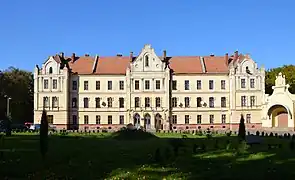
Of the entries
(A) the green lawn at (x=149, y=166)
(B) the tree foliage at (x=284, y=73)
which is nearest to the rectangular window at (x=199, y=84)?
(B) the tree foliage at (x=284, y=73)

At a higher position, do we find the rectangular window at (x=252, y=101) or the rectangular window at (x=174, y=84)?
the rectangular window at (x=174, y=84)

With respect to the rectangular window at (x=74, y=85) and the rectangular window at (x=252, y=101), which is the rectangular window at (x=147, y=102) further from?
the rectangular window at (x=252, y=101)

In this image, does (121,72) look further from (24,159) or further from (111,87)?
(24,159)

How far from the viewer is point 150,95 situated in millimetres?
75375

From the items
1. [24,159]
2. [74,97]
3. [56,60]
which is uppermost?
[56,60]

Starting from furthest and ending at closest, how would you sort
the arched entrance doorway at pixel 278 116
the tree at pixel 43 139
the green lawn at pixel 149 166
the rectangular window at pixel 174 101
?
the rectangular window at pixel 174 101 < the arched entrance doorway at pixel 278 116 < the tree at pixel 43 139 < the green lawn at pixel 149 166

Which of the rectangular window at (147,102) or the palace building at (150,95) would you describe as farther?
the rectangular window at (147,102)

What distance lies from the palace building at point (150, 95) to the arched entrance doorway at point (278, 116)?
20 cm

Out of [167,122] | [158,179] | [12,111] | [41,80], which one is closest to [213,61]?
[167,122]

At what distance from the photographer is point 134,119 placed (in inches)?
2975

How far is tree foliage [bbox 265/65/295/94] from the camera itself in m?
88.5

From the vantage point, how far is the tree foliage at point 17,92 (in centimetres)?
8300

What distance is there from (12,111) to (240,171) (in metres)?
78.8

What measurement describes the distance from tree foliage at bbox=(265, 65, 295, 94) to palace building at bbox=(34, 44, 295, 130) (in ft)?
51.9
